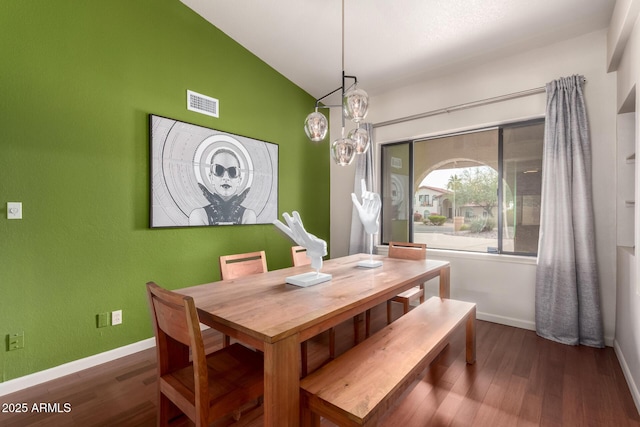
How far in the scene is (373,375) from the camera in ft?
4.25

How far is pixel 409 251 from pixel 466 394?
1270 mm

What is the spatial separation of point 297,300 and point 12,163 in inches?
81.5

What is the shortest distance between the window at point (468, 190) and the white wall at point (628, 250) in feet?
2.41

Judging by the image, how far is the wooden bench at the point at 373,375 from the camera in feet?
3.61

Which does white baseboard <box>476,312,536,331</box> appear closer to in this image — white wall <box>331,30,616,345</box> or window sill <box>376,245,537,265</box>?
white wall <box>331,30,616,345</box>

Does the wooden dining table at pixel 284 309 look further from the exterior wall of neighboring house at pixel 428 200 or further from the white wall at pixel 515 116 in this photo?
the exterior wall of neighboring house at pixel 428 200

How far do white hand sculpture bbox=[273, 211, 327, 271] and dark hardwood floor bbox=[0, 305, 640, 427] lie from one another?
974mm

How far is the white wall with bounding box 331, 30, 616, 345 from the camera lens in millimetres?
2510

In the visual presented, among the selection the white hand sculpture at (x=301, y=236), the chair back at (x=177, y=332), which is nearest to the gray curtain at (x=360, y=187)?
the white hand sculpture at (x=301, y=236)

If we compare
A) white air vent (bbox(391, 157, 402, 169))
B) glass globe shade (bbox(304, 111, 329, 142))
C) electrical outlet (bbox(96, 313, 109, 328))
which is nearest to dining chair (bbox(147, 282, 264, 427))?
electrical outlet (bbox(96, 313, 109, 328))

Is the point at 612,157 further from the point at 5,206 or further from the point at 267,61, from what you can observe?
the point at 5,206

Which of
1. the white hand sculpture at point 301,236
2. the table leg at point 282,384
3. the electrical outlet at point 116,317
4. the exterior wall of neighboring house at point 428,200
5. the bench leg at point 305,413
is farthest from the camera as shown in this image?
the exterior wall of neighboring house at point 428,200

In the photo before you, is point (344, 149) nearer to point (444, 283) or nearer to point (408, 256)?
point (408, 256)

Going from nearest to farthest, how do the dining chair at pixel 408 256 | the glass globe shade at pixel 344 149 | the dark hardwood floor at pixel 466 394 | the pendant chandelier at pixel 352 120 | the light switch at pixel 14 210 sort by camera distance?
the dark hardwood floor at pixel 466 394, the light switch at pixel 14 210, the pendant chandelier at pixel 352 120, the glass globe shade at pixel 344 149, the dining chair at pixel 408 256
